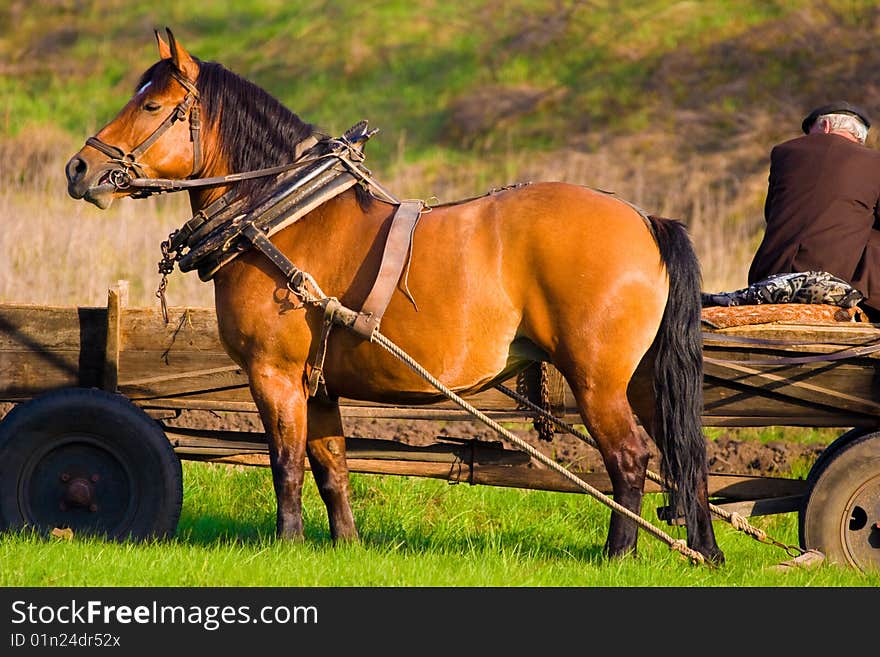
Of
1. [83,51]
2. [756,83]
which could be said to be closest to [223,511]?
[756,83]

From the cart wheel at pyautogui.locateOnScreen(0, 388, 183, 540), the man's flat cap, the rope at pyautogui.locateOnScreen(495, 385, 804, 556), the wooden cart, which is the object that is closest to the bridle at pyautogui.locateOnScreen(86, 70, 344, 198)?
the wooden cart

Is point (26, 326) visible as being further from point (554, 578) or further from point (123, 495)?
point (554, 578)

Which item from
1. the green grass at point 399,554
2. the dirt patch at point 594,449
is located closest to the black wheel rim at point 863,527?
the green grass at point 399,554

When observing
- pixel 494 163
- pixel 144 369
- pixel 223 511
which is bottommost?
pixel 223 511

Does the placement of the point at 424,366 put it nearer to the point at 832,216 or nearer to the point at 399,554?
the point at 399,554

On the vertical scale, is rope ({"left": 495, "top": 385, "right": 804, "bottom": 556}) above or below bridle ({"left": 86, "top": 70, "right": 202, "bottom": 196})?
below

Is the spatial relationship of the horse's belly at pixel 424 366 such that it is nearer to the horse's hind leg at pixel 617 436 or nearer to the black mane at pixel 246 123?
the horse's hind leg at pixel 617 436

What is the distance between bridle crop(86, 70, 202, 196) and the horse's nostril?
3.8 inches

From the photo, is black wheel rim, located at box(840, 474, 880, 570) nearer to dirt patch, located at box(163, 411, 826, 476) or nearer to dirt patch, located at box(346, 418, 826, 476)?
dirt patch, located at box(346, 418, 826, 476)

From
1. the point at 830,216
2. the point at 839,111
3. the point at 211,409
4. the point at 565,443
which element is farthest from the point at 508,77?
the point at 211,409

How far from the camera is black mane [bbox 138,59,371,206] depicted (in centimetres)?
541

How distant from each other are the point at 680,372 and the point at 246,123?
88.6 inches
